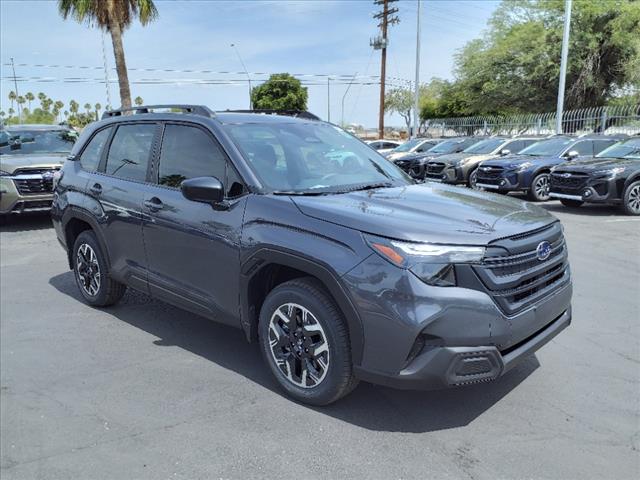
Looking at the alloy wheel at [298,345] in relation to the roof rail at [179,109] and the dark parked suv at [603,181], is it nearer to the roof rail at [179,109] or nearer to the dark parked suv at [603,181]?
the roof rail at [179,109]

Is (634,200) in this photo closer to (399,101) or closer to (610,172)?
(610,172)

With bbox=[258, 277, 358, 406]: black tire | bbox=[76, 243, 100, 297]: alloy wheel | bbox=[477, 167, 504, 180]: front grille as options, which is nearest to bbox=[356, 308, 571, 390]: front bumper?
bbox=[258, 277, 358, 406]: black tire

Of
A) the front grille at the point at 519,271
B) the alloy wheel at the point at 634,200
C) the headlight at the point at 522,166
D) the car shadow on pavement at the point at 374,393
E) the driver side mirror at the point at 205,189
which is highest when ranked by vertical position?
the driver side mirror at the point at 205,189

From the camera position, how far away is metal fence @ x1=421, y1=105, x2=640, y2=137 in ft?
72.8

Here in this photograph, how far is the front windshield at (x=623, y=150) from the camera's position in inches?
456

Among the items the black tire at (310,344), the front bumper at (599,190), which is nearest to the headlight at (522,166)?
the front bumper at (599,190)

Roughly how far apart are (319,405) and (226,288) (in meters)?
1.01

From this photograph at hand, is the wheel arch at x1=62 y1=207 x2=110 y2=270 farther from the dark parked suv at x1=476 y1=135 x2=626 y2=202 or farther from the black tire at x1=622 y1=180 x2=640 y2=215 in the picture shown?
A: the dark parked suv at x1=476 y1=135 x2=626 y2=202


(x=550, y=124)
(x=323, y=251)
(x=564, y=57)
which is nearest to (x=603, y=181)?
(x=323, y=251)

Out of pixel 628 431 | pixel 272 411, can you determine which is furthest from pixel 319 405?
pixel 628 431

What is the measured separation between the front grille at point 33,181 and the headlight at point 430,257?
339 inches

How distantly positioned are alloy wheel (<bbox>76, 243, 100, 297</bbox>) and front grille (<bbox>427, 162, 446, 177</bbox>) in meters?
12.2

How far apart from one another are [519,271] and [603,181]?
8.81 metres

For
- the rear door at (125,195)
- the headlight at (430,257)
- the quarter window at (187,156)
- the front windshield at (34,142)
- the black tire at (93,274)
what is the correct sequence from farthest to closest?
the front windshield at (34,142), the black tire at (93,274), the rear door at (125,195), the quarter window at (187,156), the headlight at (430,257)
